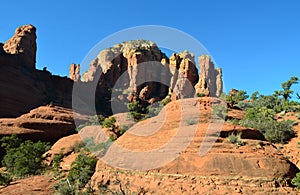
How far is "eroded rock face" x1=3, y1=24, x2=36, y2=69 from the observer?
69438mm

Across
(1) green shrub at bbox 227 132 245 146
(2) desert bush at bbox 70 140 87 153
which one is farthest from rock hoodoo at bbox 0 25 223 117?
(1) green shrub at bbox 227 132 245 146

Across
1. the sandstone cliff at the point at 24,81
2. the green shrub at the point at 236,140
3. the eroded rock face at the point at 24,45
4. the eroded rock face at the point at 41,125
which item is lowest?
the green shrub at the point at 236,140

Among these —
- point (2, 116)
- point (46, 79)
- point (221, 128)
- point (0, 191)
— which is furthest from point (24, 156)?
point (46, 79)

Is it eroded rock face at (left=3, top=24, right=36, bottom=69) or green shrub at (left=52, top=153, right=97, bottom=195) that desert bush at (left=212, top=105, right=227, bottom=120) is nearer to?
green shrub at (left=52, top=153, right=97, bottom=195)

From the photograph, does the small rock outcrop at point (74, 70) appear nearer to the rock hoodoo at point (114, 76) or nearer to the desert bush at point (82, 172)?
the rock hoodoo at point (114, 76)

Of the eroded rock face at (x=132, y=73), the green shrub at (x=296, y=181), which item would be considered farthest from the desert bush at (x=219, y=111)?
the eroded rock face at (x=132, y=73)

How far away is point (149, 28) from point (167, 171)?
10.2 m

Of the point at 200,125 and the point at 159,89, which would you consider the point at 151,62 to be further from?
the point at 200,125

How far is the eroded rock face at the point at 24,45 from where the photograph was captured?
69438mm

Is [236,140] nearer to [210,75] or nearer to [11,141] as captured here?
[11,141]

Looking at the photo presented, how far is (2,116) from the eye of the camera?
48500 mm

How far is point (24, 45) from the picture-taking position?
231ft

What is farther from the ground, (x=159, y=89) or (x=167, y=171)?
(x=159, y=89)

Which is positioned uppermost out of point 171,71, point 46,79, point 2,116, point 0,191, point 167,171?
point 171,71
